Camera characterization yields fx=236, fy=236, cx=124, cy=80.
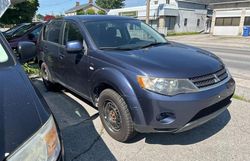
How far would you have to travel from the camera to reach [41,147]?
1.47m

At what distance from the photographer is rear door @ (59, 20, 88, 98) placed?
146 inches

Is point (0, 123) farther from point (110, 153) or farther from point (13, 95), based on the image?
point (110, 153)

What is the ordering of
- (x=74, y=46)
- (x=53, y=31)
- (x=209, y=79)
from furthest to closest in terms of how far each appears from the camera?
(x=53, y=31)
(x=74, y=46)
(x=209, y=79)

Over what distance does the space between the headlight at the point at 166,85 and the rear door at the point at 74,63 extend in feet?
4.15

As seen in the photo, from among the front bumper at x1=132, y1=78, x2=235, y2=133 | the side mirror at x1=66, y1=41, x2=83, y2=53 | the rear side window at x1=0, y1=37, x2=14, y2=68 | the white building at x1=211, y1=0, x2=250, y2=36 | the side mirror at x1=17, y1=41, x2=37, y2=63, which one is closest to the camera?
the rear side window at x1=0, y1=37, x2=14, y2=68

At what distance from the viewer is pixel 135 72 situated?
279 centimetres

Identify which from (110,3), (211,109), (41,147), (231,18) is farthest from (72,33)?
(110,3)

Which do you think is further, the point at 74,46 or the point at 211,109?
the point at 74,46

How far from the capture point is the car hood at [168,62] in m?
2.75

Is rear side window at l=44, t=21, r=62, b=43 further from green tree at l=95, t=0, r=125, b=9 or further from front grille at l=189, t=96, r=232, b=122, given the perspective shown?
green tree at l=95, t=0, r=125, b=9

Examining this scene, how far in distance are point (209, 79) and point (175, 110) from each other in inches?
25.9

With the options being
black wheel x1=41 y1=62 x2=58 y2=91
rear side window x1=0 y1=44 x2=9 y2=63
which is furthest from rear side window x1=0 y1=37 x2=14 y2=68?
black wheel x1=41 y1=62 x2=58 y2=91

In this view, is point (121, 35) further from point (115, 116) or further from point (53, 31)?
point (53, 31)

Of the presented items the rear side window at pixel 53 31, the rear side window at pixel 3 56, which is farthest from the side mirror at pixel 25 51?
the rear side window at pixel 53 31
